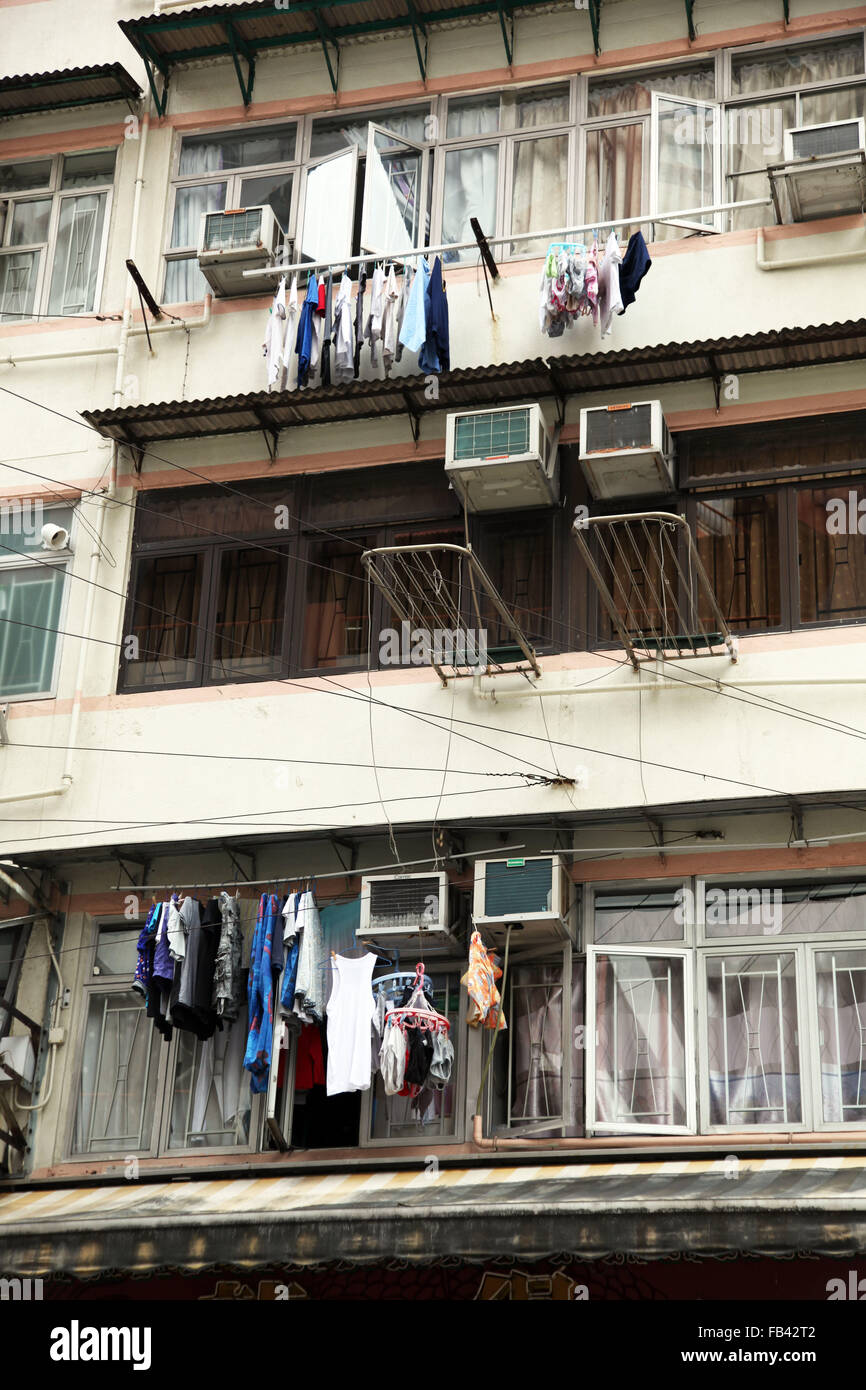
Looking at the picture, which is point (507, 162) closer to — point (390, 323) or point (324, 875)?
point (390, 323)

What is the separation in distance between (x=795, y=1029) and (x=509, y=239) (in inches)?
237

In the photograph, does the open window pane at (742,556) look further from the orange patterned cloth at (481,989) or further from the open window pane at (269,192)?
the open window pane at (269,192)

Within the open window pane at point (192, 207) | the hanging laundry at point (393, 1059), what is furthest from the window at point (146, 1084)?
the open window pane at point (192, 207)

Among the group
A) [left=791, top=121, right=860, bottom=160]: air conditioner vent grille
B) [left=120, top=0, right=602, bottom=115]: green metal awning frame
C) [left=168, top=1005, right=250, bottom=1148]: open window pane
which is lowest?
[left=168, top=1005, right=250, bottom=1148]: open window pane

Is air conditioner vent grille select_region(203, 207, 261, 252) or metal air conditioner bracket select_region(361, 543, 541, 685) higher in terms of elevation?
air conditioner vent grille select_region(203, 207, 261, 252)

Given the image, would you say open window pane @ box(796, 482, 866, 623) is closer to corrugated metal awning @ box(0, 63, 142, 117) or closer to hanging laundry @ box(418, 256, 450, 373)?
hanging laundry @ box(418, 256, 450, 373)

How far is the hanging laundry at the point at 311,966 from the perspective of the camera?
1147 centimetres

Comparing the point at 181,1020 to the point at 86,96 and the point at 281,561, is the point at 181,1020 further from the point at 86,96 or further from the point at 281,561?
the point at 86,96

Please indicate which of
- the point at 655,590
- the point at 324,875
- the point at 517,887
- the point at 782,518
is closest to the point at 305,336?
the point at 655,590

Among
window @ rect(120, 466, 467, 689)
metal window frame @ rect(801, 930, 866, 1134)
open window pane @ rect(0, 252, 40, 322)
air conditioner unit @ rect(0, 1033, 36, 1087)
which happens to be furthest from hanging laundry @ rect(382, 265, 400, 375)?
air conditioner unit @ rect(0, 1033, 36, 1087)

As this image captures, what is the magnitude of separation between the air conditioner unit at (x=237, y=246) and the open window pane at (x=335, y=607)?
7.51 ft

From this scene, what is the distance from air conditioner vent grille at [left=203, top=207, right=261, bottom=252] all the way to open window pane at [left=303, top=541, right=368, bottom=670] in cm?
248

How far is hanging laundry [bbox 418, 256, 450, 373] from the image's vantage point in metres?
12.8
